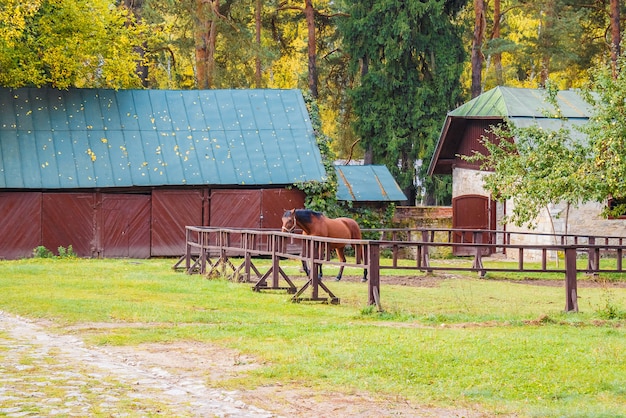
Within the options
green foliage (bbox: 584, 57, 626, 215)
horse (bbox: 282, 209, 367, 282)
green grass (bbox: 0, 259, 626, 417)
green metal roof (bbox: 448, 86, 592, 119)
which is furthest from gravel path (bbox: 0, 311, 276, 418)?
green metal roof (bbox: 448, 86, 592, 119)

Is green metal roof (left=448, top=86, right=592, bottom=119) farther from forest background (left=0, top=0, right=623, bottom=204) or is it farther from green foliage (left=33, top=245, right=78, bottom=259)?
green foliage (left=33, top=245, right=78, bottom=259)

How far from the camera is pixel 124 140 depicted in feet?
112

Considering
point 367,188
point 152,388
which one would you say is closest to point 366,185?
point 367,188

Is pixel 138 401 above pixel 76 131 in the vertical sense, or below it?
below

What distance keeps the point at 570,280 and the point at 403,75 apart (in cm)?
3166

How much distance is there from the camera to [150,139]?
3450 cm

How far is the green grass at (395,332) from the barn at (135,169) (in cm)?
817

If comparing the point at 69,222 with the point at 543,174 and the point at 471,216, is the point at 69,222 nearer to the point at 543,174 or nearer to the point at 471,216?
the point at 471,216

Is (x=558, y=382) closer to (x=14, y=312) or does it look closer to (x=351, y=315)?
(x=351, y=315)

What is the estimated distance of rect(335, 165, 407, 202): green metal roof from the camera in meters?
37.1

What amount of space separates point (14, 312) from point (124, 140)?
17.6 meters

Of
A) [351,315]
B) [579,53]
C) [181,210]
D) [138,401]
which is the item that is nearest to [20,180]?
[181,210]

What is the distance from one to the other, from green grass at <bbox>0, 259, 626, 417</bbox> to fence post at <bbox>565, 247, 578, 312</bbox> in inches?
13.6

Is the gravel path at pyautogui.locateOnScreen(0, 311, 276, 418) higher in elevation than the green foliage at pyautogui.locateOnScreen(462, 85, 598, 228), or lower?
lower
